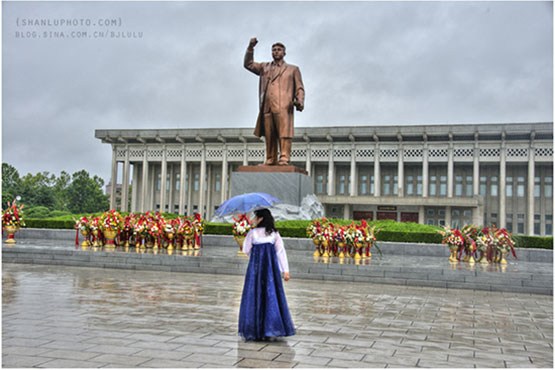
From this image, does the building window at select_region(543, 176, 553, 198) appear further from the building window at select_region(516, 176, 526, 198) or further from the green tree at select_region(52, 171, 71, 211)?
the green tree at select_region(52, 171, 71, 211)

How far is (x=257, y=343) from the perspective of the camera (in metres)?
5.00

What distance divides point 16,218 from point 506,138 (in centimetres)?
3211

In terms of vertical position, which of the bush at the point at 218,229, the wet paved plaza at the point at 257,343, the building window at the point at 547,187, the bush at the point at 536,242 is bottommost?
the wet paved plaza at the point at 257,343

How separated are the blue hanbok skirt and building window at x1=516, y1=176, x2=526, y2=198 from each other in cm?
3920

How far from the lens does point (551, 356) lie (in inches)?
189

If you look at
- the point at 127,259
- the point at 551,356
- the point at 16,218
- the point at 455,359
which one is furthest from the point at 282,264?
the point at 16,218

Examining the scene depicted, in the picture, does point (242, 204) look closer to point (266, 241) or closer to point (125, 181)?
point (266, 241)

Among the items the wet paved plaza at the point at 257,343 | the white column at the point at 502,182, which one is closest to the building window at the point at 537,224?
the white column at the point at 502,182

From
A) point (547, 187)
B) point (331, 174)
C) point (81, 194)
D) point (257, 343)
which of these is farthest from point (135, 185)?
point (257, 343)

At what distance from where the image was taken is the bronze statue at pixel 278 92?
1541 centimetres

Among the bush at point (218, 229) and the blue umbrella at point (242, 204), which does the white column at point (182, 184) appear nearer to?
the bush at point (218, 229)

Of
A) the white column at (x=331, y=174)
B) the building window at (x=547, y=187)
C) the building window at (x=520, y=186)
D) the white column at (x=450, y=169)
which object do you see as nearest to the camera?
the white column at (x=450, y=169)

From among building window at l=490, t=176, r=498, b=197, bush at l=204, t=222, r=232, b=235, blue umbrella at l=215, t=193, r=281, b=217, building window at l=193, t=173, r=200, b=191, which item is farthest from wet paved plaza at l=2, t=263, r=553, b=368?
building window at l=193, t=173, r=200, b=191

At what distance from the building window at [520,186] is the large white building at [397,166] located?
0.07 metres
